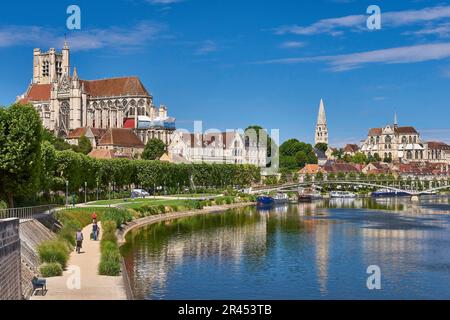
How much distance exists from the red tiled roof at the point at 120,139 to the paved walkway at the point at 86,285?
372 ft

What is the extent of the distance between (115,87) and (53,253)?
142441 mm

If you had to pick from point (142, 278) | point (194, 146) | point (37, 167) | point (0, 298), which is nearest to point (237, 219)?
point (37, 167)

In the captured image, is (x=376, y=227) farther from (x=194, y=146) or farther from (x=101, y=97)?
(x=101, y=97)

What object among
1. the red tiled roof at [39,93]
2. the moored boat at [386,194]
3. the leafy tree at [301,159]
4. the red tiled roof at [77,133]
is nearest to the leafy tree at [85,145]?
the red tiled roof at [77,133]

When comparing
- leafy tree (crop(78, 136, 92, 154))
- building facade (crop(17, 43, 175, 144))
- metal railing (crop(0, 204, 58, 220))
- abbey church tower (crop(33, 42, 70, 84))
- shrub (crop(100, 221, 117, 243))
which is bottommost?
shrub (crop(100, 221, 117, 243))

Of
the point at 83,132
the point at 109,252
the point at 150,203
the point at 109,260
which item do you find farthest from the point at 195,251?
the point at 83,132

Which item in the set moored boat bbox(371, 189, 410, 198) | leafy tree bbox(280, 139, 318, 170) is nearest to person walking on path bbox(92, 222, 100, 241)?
moored boat bbox(371, 189, 410, 198)

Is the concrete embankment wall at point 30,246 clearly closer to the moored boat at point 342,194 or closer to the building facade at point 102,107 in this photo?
the moored boat at point 342,194

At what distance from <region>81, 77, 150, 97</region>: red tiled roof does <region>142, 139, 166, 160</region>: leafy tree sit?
81.7ft

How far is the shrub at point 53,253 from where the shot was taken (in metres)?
33.7

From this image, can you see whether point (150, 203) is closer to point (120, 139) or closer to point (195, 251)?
point (195, 251)

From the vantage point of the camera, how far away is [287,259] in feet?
144

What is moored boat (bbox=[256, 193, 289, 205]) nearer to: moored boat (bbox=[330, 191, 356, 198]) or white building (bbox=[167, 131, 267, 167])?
moored boat (bbox=[330, 191, 356, 198])

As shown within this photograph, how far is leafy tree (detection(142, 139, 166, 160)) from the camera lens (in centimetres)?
14500
